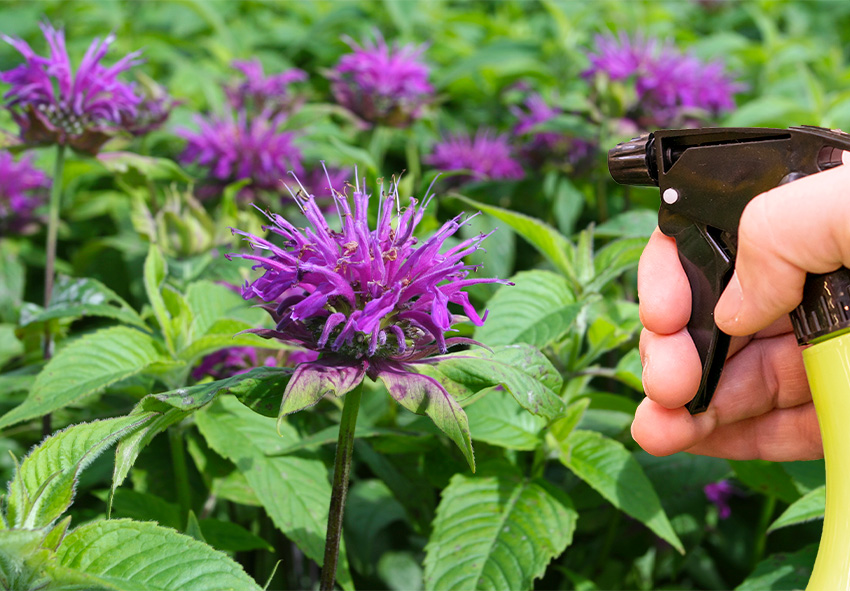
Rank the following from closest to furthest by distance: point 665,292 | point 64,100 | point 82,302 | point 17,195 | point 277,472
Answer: point 665,292 → point 277,472 → point 82,302 → point 64,100 → point 17,195

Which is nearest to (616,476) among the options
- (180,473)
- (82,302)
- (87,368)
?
(180,473)

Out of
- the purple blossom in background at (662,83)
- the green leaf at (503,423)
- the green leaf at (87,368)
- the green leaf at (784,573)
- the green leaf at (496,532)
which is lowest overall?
the green leaf at (784,573)

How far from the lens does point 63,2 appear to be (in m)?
2.56

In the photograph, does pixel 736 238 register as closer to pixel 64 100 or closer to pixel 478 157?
pixel 64 100

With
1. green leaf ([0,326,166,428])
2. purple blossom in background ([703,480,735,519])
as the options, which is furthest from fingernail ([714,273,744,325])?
purple blossom in background ([703,480,735,519])

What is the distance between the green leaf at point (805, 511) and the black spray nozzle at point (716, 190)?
0.25 metres

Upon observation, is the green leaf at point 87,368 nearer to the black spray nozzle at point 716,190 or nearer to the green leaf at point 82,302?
the green leaf at point 82,302

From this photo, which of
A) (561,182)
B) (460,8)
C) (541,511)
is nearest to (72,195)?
(561,182)

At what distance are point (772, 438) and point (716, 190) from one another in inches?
12.9

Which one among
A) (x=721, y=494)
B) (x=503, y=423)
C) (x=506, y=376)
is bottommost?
(x=721, y=494)

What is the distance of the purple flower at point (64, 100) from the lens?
4.23ft

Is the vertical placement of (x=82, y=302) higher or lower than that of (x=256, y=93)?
lower

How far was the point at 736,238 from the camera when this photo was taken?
666 mm

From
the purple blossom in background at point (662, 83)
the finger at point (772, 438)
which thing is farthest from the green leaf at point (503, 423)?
the purple blossom in background at point (662, 83)
